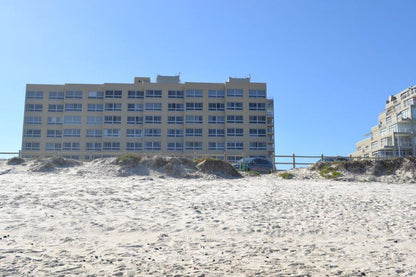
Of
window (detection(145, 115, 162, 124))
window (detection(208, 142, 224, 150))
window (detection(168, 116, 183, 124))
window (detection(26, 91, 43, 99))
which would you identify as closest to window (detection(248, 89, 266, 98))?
window (detection(208, 142, 224, 150))

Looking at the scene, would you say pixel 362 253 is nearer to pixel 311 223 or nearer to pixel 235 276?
pixel 311 223

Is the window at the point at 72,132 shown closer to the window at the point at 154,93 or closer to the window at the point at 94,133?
the window at the point at 94,133

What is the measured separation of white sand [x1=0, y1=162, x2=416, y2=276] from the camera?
7363 mm

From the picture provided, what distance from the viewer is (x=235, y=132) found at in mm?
68688

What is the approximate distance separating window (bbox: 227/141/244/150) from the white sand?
50339 millimetres

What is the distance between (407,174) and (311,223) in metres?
14.5

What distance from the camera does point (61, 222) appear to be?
34.5 ft

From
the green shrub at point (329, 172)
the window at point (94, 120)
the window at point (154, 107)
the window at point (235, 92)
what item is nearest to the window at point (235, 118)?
the window at point (235, 92)

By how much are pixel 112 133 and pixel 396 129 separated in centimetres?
5813

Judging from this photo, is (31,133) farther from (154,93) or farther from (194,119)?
(194,119)

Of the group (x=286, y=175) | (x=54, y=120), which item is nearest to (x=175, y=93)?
(x=54, y=120)

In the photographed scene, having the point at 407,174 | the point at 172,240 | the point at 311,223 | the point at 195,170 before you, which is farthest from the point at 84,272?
the point at 407,174

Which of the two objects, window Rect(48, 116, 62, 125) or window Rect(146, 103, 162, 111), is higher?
window Rect(146, 103, 162, 111)

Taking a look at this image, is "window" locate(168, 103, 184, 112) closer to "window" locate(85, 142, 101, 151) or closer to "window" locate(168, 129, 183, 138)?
"window" locate(168, 129, 183, 138)
